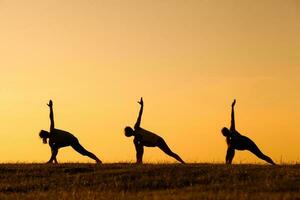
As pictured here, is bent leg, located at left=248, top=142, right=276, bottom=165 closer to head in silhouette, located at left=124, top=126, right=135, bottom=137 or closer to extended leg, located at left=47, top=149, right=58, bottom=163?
head in silhouette, located at left=124, top=126, right=135, bottom=137

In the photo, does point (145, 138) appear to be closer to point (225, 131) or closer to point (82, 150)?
point (82, 150)

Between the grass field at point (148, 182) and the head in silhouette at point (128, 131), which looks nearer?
the grass field at point (148, 182)

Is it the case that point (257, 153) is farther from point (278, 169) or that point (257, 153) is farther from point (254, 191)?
point (254, 191)

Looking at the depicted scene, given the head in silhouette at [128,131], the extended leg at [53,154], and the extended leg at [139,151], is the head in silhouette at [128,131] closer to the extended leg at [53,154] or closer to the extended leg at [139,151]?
the extended leg at [139,151]

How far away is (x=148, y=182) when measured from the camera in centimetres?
3066

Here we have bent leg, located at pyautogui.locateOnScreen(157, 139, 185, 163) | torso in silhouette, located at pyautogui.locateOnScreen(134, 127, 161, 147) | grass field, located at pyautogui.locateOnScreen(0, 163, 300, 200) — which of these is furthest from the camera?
bent leg, located at pyautogui.locateOnScreen(157, 139, 185, 163)

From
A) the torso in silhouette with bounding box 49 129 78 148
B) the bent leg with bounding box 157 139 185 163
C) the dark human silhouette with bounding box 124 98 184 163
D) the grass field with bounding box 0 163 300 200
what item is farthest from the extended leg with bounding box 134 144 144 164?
the grass field with bounding box 0 163 300 200

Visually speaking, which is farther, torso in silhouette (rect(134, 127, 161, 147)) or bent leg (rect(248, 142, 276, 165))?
torso in silhouette (rect(134, 127, 161, 147))

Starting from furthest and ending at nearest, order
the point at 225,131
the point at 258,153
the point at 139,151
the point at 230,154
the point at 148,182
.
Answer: the point at 139,151 → the point at 258,153 → the point at 230,154 → the point at 225,131 → the point at 148,182

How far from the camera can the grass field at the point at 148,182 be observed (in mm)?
26714

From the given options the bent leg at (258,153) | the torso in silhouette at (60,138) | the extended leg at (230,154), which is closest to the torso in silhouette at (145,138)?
the torso in silhouette at (60,138)

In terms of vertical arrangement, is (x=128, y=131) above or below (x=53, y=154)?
above

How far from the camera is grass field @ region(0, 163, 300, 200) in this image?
26714mm

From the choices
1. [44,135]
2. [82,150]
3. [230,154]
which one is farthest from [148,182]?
[82,150]
